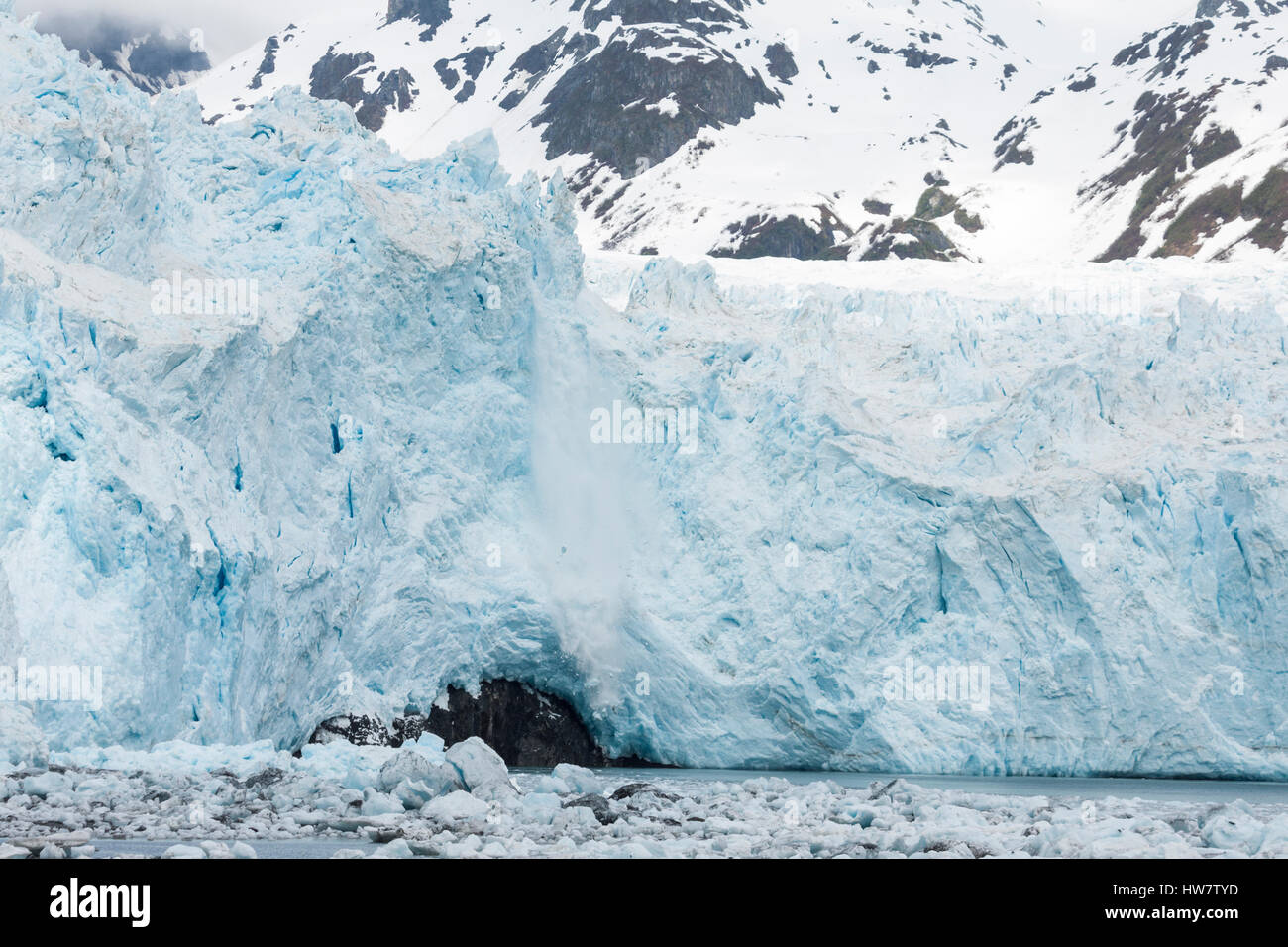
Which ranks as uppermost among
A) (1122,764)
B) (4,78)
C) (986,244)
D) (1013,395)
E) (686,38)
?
(686,38)

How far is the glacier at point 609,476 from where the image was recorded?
13.5 metres

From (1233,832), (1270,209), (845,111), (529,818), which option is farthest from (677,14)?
(1233,832)

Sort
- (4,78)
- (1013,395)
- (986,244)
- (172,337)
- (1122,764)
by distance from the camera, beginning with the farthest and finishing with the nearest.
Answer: (986,244) → (1013,395) → (1122,764) → (4,78) → (172,337)

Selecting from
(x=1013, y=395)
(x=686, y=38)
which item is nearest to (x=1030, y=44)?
(x=686, y=38)

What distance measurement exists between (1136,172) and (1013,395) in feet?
152

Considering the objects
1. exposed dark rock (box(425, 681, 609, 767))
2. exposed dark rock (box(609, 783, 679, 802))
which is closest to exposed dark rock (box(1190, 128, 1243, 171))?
exposed dark rock (box(425, 681, 609, 767))

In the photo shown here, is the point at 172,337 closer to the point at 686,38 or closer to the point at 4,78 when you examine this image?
the point at 4,78

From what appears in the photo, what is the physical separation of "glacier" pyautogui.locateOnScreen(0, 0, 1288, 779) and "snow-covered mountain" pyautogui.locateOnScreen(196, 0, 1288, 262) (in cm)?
3516

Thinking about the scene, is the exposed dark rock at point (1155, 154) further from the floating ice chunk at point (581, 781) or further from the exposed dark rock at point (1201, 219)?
the floating ice chunk at point (581, 781)

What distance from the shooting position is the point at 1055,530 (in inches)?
644

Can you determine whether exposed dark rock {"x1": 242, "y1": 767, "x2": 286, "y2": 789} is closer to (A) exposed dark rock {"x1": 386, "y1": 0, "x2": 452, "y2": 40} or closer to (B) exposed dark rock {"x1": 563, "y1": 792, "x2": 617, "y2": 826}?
(B) exposed dark rock {"x1": 563, "y1": 792, "x2": 617, "y2": 826}

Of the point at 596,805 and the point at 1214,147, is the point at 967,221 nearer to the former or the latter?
the point at 1214,147

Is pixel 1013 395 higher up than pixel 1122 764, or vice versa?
pixel 1013 395
